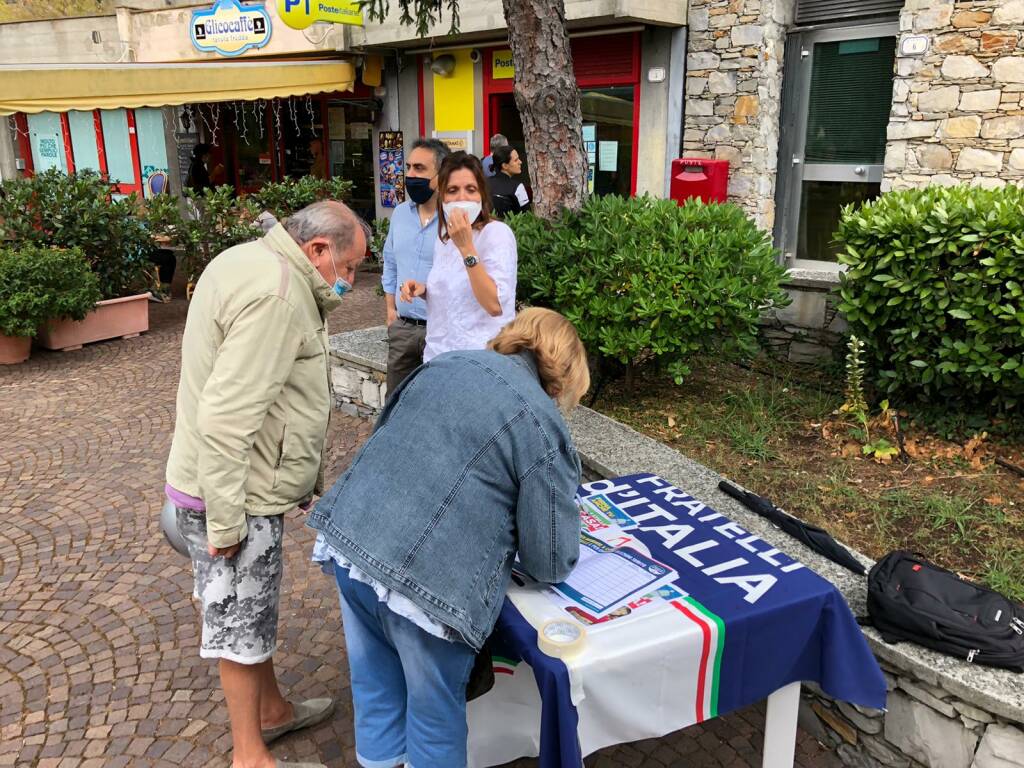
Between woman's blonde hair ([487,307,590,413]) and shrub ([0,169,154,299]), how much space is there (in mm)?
7103

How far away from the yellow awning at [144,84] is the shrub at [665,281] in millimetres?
6526

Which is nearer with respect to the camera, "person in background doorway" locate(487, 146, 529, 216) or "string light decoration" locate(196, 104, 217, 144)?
"person in background doorway" locate(487, 146, 529, 216)

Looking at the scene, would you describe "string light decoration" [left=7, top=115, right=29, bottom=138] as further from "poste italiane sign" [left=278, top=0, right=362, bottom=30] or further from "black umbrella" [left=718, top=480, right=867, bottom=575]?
"black umbrella" [left=718, top=480, right=867, bottom=575]

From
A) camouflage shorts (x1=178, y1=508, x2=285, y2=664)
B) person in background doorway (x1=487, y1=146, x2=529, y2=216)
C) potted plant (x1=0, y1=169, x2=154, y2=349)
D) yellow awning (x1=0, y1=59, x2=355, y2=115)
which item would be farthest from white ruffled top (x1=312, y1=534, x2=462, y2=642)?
yellow awning (x1=0, y1=59, x2=355, y2=115)

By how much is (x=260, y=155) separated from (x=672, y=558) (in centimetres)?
1535

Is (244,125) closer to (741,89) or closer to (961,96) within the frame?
(741,89)

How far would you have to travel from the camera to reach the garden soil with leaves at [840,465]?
3.53m

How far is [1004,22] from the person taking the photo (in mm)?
7145

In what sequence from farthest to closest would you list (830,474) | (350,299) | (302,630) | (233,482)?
1. (350,299)
2. (830,474)
3. (302,630)
4. (233,482)

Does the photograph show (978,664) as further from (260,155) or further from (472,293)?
(260,155)

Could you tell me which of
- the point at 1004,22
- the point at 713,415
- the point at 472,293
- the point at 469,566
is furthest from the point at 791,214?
the point at 469,566

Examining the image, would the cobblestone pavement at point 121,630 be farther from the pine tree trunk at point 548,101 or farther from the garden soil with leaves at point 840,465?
the pine tree trunk at point 548,101

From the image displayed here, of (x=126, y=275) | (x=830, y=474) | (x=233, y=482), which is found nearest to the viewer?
(x=233, y=482)

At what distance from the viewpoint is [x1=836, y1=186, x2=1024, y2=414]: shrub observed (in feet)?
13.5
